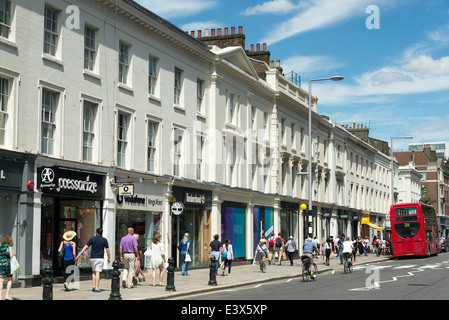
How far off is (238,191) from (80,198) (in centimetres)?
1418

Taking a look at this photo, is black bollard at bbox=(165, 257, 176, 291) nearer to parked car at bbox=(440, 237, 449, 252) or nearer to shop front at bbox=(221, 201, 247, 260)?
shop front at bbox=(221, 201, 247, 260)

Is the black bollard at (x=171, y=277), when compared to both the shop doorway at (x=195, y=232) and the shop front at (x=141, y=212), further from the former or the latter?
the shop doorway at (x=195, y=232)

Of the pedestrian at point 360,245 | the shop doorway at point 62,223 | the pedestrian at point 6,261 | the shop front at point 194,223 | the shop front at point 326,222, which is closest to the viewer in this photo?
the pedestrian at point 6,261

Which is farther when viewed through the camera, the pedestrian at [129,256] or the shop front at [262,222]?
the shop front at [262,222]

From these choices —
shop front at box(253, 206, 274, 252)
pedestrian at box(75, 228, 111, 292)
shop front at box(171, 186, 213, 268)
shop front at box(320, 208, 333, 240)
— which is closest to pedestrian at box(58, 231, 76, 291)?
pedestrian at box(75, 228, 111, 292)

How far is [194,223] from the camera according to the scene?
102ft

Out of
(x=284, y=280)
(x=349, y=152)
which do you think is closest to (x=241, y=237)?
(x=284, y=280)

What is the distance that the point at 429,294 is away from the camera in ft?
56.6

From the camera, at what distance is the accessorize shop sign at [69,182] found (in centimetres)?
2011

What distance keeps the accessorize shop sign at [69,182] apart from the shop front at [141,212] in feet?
4.80

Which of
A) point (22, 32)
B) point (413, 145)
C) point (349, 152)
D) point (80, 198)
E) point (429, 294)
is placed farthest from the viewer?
point (413, 145)

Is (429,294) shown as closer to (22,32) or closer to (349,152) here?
(22,32)

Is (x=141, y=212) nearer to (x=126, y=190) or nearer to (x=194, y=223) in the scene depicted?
(x=126, y=190)

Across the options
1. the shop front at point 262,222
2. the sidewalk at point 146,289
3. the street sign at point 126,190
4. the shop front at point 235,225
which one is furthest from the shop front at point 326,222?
the street sign at point 126,190
